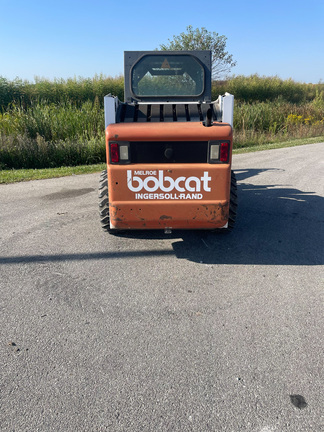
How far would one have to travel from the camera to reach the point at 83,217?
223 inches

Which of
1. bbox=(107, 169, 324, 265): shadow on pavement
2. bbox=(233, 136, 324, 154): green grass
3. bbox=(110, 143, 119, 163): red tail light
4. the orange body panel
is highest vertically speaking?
bbox=(110, 143, 119, 163): red tail light

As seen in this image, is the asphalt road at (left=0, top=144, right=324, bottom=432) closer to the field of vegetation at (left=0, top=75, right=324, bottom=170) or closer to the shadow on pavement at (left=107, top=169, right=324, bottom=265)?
the shadow on pavement at (left=107, top=169, right=324, bottom=265)

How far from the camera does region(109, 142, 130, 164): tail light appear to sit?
386 centimetres

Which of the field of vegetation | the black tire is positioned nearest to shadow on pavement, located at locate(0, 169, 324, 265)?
the black tire

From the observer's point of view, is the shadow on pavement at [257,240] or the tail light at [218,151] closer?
the tail light at [218,151]

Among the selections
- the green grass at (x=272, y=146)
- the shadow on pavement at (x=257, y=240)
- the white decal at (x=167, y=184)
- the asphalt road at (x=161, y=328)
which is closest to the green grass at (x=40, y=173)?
the asphalt road at (x=161, y=328)

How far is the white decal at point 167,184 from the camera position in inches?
153

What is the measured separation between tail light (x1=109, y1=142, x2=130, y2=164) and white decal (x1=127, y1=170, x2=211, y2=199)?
0.14 metres

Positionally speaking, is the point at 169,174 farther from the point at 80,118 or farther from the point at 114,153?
the point at 80,118

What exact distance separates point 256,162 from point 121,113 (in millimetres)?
6603

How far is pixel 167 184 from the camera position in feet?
12.8

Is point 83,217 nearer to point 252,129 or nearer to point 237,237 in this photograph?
point 237,237

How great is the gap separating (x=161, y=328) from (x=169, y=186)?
154cm

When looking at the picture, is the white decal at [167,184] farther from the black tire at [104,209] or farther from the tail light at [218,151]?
the black tire at [104,209]
